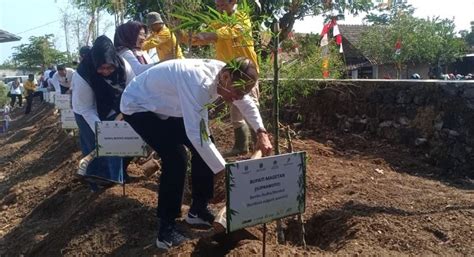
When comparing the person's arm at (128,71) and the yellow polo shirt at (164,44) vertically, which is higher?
the yellow polo shirt at (164,44)

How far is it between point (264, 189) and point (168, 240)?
0.95 metres

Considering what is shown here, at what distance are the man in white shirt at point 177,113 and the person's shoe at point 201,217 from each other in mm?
367

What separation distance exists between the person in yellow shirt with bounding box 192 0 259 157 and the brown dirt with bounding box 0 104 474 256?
A: 73 centimetres

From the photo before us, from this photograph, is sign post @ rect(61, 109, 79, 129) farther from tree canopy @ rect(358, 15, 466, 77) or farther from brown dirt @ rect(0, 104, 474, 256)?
tree canopy @ rect(358, 15, 466, 77)

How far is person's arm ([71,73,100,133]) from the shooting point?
17.0 ft

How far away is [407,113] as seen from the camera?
6.33 meters

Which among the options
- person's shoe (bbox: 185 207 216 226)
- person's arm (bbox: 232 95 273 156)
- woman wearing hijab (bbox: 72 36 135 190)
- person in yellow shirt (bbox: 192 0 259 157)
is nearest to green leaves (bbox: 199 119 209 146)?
person's arm (bbox: 232 95 273 156)

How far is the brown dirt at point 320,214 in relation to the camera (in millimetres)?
3428

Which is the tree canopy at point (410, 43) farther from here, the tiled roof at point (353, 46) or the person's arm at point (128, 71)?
the person's arm at point (128, 71)

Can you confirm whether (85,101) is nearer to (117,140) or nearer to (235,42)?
(117,140)

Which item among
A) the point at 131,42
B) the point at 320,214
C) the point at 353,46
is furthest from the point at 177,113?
the point at 353,46

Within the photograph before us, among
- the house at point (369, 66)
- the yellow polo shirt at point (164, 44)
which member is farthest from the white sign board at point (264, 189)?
the house at point (369, 66)

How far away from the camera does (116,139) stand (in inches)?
181

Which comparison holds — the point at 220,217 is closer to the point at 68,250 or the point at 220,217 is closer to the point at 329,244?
the point at 329,244
